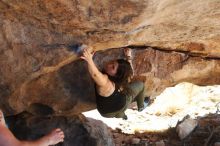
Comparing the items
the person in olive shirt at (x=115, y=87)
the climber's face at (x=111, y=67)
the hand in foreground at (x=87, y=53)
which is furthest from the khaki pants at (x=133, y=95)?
the hand in foreground at (x=87, y=53)

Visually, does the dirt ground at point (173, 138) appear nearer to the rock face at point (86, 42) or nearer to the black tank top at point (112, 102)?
the rock face at point (86, 42)

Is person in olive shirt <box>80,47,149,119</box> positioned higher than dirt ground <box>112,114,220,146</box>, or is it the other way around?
person in olive shirt <box>80,47,149,119</box>

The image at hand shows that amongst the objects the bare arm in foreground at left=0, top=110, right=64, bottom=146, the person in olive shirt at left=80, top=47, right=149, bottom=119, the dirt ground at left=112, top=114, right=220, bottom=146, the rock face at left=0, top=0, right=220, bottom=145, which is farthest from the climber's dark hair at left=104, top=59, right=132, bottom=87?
the dirt ground at left=112, top=114, right=220, bottom=146

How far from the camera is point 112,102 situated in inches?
191

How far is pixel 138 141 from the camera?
6500mm

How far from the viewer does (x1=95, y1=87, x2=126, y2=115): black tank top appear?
4801 millimetres

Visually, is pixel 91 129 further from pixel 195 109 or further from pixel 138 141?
pixel 195 109

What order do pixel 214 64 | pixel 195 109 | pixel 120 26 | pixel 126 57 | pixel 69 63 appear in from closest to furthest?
pixel 120 26 < pixel 69 63 < pixel 126 57 < pixel 214 64 < pixel 195 109

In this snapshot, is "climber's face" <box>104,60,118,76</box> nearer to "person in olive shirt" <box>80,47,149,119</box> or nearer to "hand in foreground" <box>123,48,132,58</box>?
"person in olive shirt" <box>80,47,149,119</box>

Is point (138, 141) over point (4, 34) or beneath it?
beneath

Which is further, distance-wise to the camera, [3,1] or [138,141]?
[138,141]

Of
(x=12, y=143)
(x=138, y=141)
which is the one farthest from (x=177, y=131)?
(x=12, y=143)

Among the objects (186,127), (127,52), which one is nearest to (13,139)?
(127,52)

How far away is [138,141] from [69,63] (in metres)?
2.40
